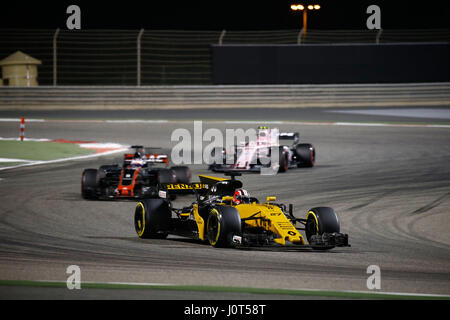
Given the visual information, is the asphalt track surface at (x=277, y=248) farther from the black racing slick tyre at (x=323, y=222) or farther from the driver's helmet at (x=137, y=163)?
the driver's helmet at (x=137, y=163)

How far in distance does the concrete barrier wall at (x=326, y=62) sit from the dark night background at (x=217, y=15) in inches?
164

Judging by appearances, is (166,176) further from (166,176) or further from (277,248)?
(277,248)

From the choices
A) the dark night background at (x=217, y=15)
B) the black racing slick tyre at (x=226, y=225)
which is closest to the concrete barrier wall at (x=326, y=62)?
the dark night background at (x=217, y=15)

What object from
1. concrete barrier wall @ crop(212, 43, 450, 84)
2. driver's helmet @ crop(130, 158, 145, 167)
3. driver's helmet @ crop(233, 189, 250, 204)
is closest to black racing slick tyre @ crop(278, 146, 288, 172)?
driver's helmet @ crop(130, 158, 145, 167)

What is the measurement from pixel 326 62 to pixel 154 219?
25.3 m

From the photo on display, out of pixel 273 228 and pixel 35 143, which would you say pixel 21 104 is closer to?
pixel 35 143

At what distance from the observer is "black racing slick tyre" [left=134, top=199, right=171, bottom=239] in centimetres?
1141

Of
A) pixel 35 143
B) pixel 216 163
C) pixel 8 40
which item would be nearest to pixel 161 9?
pixel 8 40

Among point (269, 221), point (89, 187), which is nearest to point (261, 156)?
point (89, 187)

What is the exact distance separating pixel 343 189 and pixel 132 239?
5.79 meters

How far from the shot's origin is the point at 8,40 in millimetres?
35625

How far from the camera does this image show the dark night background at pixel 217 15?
3944cm

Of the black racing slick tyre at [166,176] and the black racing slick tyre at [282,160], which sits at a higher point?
the black racing slick tyre at [282,160]

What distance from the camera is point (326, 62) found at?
35.8 metres
